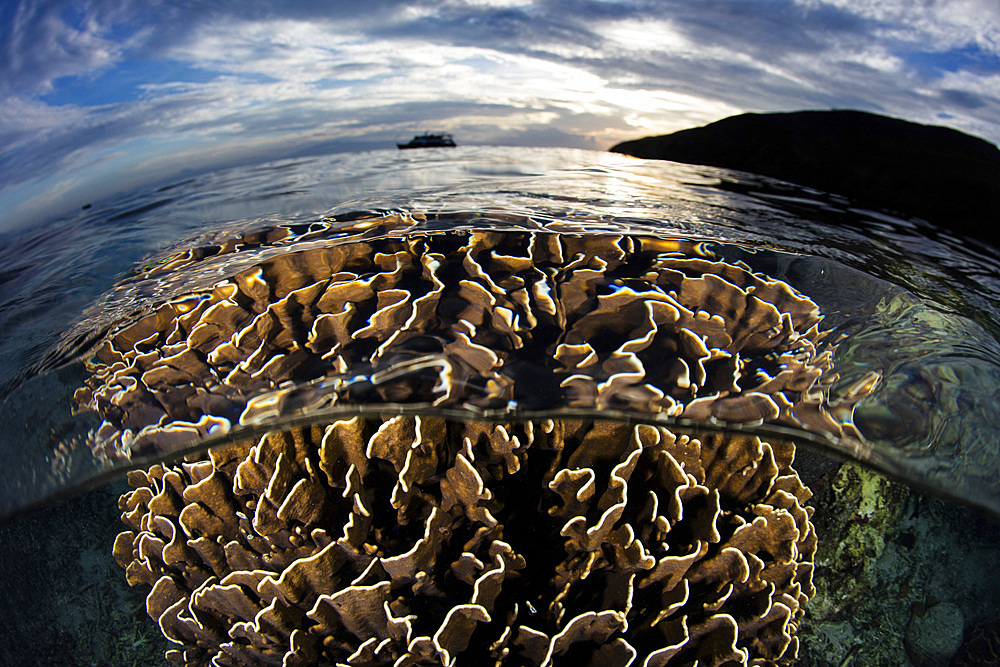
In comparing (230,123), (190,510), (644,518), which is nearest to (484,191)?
(230,123)

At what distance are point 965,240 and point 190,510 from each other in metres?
7.91

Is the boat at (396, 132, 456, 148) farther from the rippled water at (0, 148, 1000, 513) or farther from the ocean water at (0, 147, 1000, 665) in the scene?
the rippled water at (0, 148, 1000, 513)

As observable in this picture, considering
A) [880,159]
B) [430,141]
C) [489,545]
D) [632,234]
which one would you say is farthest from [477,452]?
[430,141]

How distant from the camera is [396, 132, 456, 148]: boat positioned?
22.9ft

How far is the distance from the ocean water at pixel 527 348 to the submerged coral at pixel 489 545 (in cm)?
31

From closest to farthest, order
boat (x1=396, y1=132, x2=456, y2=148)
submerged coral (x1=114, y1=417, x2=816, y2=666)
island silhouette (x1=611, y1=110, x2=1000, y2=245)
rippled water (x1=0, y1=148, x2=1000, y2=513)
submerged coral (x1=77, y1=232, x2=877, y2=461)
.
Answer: submerged coral (x1=114, y1=417, x2=816, y2=666) < submerged coral (x1=77, y1=232, x2=877, y2=461) < rippled water (x1=0, y1=148, x2=1000, y2=513) < island silhouette (x1=611, y1=110, x2=1000, y2=245) < boat (x1=396, y1=132, x2=456, y2=148)

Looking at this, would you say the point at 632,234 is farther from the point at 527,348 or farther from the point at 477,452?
the point at 477,452

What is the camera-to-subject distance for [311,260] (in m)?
4.09

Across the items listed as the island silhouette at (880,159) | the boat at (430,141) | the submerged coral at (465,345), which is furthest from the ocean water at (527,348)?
the boat at (430,141)

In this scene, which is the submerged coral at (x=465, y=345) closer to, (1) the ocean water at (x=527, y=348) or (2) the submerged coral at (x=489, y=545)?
(1) the ocean water at (x=527, y=348)

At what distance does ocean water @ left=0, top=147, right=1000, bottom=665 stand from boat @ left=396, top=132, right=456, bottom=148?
169cm

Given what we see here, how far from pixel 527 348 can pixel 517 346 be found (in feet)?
0.27

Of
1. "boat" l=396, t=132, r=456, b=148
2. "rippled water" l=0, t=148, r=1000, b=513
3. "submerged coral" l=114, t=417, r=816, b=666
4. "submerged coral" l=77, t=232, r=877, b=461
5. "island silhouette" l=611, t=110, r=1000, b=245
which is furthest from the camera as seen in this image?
"boat" l=396, t=132, r=456, b=148

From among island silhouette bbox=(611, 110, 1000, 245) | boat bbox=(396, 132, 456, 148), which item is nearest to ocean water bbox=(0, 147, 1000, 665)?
island silhouette bbox=(611, 110, 1000, 245)
